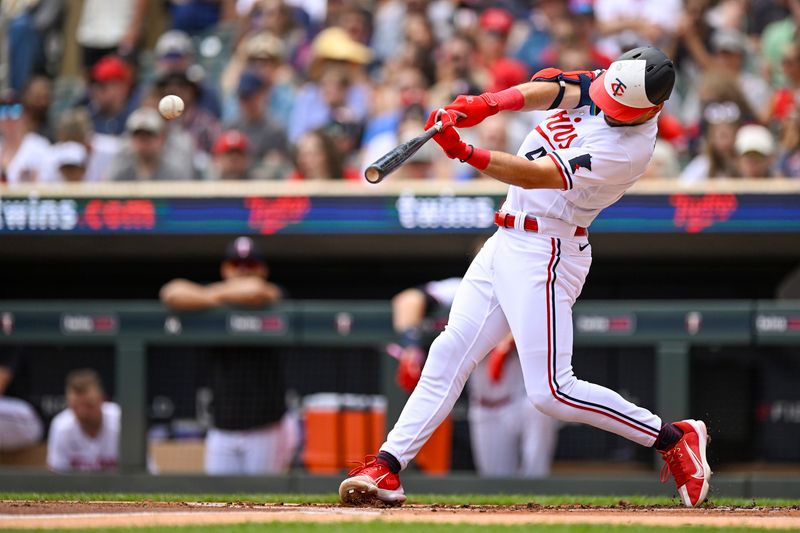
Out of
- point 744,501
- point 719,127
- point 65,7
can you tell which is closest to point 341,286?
point 719,127

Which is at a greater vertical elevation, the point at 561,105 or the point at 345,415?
the point at 561,105

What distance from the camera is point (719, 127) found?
7.82 metres

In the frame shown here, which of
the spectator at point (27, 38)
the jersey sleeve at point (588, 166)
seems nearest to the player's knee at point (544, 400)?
the jersey sleeve at point (588, 166)

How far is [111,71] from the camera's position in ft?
31.8

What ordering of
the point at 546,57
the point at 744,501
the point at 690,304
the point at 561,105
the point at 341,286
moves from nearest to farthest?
the point at 561,105 → the point at 744,501 → the point at 690,304 → the point at 341,286 → the point at 546,57

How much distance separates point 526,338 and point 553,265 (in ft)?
0.90

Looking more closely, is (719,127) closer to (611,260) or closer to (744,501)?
(611,260)

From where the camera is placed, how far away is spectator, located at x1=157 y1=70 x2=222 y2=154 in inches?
358

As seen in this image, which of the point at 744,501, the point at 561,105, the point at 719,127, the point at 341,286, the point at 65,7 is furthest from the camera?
the point at 65,7

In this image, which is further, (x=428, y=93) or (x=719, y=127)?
(x=428, y=93)

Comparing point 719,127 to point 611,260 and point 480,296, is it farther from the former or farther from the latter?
point 480,296

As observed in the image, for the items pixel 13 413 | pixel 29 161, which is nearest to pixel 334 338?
pixel 13 413

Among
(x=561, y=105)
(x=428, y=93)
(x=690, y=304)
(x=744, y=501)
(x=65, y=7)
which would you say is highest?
(x=65, y=7)

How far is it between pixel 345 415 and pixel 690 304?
6.43 feet
